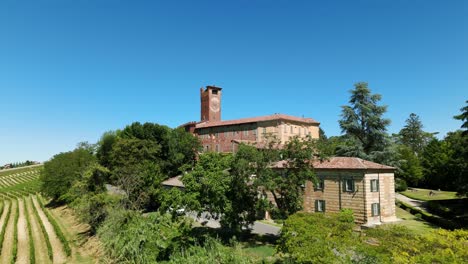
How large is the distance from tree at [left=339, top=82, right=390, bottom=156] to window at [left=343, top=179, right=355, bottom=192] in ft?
38.8

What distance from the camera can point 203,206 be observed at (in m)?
22.7

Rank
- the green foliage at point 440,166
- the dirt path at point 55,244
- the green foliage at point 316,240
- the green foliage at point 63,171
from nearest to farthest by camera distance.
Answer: the green foliage at point 316,240, the dirt path at point 55,244, the green foliage at point 440,166, the green foliage at point 63,171

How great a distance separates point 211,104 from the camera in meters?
73.7

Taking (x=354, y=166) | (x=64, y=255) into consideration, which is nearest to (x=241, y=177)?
(x=354, y=166)

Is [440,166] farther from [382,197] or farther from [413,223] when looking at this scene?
[382,197]

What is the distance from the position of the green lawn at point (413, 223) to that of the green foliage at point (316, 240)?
48.6ft

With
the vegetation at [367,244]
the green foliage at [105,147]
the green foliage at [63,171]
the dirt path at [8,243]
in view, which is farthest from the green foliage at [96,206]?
the green foliage at [105,147]

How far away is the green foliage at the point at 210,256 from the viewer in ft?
58.4

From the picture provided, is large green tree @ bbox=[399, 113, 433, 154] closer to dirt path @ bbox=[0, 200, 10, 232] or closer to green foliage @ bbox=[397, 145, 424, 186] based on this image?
green foliage @ bbox=[397, 145, 424, 186]

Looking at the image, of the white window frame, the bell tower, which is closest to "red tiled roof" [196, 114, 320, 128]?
the bell tower

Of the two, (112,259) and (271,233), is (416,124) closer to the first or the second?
(271,233)

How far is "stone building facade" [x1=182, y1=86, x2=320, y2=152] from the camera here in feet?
185

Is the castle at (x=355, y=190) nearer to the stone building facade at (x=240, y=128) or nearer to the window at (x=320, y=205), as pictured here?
the window at (x=320, y=205)

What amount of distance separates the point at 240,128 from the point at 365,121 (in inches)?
1052
